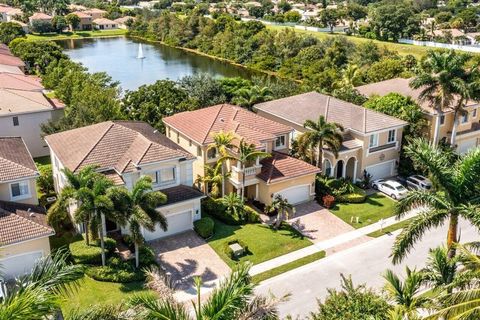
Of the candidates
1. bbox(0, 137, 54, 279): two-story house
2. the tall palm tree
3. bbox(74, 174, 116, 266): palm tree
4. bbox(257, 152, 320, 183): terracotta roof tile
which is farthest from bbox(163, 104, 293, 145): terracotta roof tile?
bbox(0, 137, 54, 279): two-story house

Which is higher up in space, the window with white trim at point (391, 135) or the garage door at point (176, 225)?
the window with white trim at point (391, 135)

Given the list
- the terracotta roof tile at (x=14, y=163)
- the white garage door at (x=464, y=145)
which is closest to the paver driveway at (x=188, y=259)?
the terracotta roof tile at (x=14, y=163)

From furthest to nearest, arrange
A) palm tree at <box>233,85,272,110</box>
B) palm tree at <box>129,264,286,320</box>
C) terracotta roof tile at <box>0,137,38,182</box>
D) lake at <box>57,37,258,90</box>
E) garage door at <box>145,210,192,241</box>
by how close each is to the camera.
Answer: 1. lake at <box>57,37,258,90</box>
2. palm tree at <box>233,85,272,110</box>
3. garage door at <box>145,210,192,241</box>
4. terracotta roof tile at <box>0,137,38,182</box>
5. palm tree at <box>129,264,286,320</box>

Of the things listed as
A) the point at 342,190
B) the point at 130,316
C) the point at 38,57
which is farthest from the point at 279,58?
the point at 130,316

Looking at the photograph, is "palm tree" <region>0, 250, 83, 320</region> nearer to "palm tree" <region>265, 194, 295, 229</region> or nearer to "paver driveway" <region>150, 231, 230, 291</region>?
"paver driveway" <region>150, 231, 230, 291</region>

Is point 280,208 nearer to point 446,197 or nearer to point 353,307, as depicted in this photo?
point 446,197

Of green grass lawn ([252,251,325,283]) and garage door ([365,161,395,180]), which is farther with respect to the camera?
garage door ([365,161,395,180])

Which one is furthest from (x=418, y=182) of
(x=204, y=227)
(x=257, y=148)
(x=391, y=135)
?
(x=204, y=227)

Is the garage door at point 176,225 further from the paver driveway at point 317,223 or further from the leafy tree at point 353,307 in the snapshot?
the leafy tree at point 353,307
